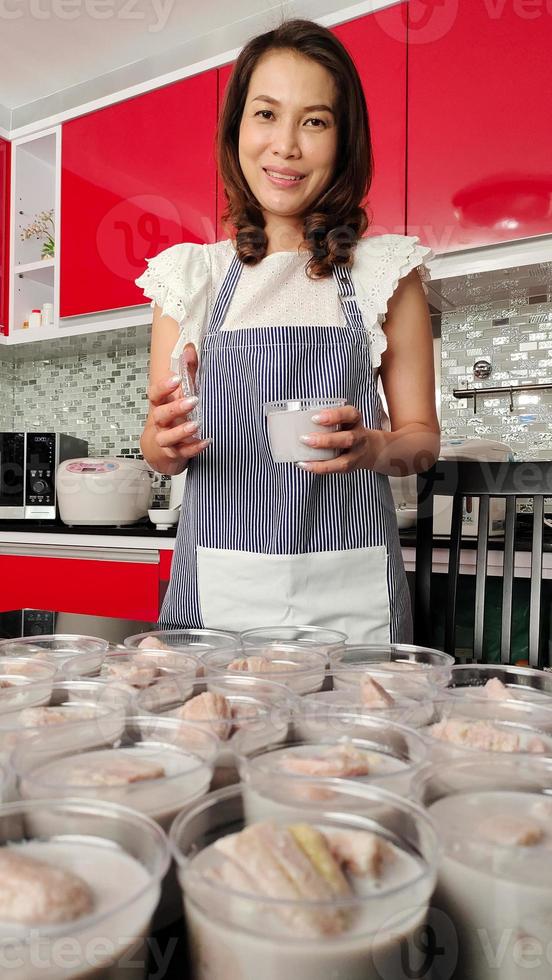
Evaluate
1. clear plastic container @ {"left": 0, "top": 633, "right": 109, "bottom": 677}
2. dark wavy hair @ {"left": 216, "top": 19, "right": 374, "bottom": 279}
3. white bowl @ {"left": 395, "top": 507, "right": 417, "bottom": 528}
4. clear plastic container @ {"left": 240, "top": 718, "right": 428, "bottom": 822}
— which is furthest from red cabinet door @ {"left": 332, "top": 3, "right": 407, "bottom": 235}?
clear plastic container @ {"left": 240, "top": 718, "right": 428, "bottom": 822}

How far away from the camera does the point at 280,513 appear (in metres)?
1.27

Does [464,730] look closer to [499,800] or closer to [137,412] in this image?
[499,800]

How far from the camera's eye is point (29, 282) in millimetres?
3686

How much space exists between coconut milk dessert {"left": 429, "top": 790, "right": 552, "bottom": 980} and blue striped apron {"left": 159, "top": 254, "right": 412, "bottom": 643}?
84 centimetres

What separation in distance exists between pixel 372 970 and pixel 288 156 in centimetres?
127

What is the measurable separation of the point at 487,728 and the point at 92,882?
0.28 metres

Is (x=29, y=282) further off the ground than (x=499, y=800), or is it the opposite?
(x=29, y=282)

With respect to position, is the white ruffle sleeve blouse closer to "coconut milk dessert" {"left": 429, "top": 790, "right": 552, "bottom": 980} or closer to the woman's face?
the woman's face

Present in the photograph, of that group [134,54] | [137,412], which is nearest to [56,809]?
[137,412]

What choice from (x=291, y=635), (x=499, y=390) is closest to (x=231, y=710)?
(x=291, y=635)

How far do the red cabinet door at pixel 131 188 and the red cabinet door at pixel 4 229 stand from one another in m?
0.41

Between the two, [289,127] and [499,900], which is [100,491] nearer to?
[289,127]

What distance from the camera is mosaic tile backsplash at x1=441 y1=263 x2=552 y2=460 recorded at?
2713mm

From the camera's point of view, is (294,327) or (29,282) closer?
(294,327)
